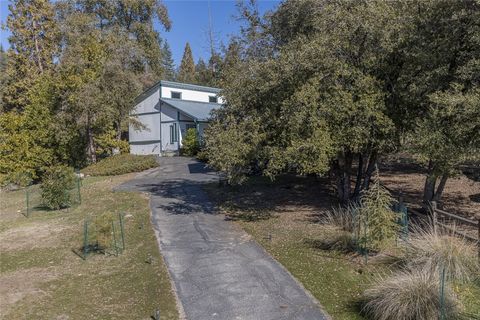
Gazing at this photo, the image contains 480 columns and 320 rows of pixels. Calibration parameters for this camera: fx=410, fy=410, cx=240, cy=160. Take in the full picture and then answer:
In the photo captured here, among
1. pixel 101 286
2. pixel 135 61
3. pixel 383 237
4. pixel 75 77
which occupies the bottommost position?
pixel 101 286

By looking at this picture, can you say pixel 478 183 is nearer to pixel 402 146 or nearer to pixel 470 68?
pixel 402 146

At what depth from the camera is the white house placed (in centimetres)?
3550

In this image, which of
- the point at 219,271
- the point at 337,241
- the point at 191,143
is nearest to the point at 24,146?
the point at 191,143

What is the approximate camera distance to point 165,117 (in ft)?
120

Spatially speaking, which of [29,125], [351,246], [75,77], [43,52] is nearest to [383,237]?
[351,246]

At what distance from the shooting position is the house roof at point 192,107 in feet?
114

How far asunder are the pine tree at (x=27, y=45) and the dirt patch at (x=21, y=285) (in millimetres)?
30834

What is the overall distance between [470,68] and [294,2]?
9.39 metres

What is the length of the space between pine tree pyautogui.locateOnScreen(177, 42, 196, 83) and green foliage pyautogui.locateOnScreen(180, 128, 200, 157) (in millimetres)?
39786

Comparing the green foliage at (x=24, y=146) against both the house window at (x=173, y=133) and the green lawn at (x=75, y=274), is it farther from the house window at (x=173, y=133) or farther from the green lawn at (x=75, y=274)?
the green lawn at (x=75, y=274)

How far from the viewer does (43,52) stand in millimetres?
39969

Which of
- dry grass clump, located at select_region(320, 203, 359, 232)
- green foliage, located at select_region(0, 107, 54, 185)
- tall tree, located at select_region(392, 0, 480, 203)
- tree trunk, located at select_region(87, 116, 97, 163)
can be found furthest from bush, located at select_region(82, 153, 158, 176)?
tall tree, located at select_region(392, 0, 480, 203)

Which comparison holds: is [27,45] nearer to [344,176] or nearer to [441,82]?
[344,176]

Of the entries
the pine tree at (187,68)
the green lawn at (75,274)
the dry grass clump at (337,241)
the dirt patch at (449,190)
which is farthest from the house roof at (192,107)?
the pine tree at (187,68)
